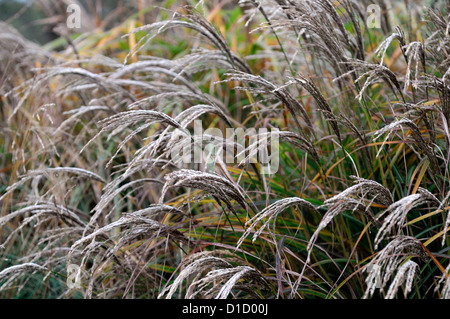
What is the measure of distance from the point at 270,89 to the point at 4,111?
257 cm

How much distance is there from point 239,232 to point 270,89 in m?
0.70

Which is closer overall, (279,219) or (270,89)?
(270,89)

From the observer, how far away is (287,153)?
238cm

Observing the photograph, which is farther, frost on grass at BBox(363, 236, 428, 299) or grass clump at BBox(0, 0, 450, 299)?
grass clump at BBox(0, 0, 450, 299)

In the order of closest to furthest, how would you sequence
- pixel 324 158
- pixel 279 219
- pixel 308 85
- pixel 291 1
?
pixel 308 85 → pixel 291 1 → pixel 279 219 → pixel 324 158

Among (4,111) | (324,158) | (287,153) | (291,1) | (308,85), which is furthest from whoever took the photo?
(4,111)

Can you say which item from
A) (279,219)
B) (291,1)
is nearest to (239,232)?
(279,219)

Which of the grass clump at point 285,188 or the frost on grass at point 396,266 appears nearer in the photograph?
the frost on grass at point 396,266

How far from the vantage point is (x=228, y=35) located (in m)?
3.90

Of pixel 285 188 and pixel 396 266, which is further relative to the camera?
pixel 285 188
